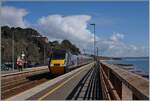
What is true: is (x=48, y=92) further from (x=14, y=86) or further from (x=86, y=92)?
(x=14, y=86)

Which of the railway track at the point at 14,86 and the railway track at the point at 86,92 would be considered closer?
the railway track at the point at 86,92

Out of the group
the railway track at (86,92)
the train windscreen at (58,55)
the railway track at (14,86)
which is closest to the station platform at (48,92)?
the railway track at (86,92)

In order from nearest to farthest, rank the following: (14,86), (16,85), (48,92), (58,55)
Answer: (48,92), (14,86), (16,85), (58,55)

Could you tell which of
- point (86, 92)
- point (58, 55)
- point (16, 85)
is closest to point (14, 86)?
point (16, 85)

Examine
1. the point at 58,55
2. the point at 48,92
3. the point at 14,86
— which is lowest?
the point at 14,86

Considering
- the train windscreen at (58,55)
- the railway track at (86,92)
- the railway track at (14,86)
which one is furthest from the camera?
the train windscreen at (58,55)

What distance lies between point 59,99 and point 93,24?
5531 cm

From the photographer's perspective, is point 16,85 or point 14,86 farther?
point 16,85

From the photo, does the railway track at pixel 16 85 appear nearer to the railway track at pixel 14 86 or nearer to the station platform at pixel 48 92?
the railway track at pixel 14 86

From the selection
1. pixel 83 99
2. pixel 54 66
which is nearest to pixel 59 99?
pixel 83 99

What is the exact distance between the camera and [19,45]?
106125mm

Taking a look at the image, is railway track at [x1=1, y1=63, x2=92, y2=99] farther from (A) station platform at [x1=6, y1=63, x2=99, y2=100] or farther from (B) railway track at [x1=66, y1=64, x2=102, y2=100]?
(B) railway track at [x1=66, y1=64, x2=102, y2=100]

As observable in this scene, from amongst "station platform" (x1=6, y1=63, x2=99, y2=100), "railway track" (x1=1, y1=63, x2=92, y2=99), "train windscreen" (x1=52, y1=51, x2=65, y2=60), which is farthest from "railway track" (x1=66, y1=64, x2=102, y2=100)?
"train windscreen" (x1=52, y1=51, x2=65, y2=60)

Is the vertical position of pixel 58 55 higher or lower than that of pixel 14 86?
higher
